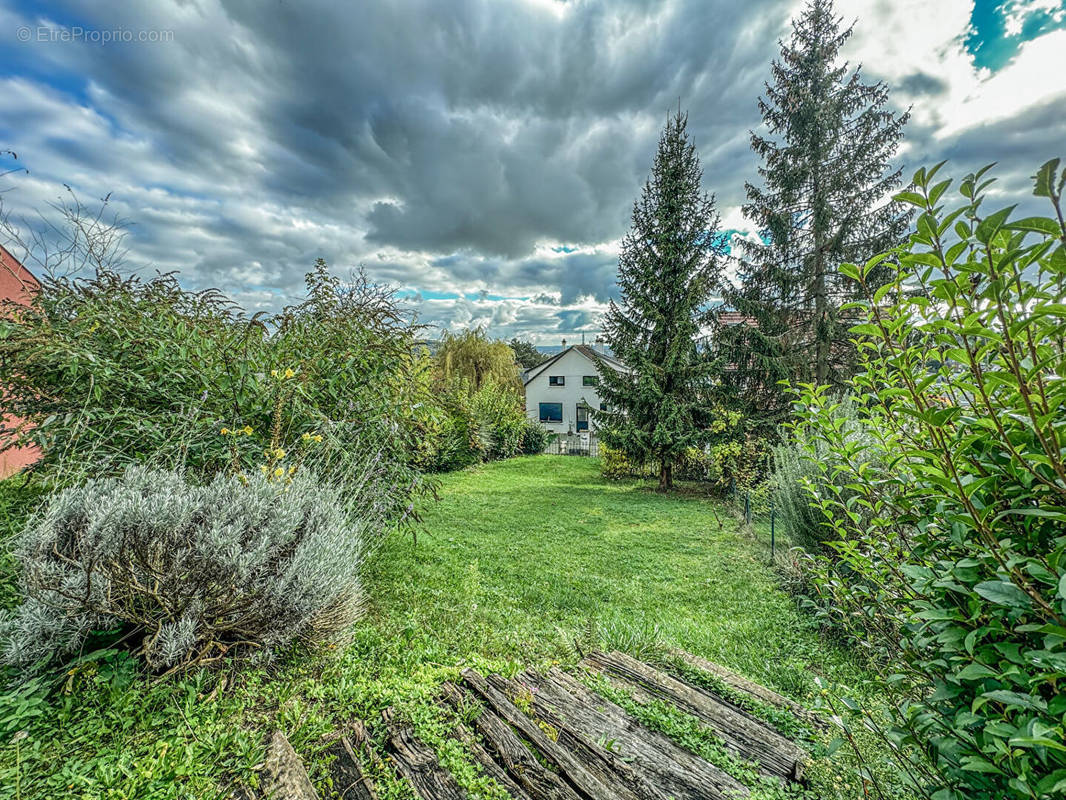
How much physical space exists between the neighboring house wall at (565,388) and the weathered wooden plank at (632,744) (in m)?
21.9

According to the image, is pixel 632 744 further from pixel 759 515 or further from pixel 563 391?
pixel 563 391

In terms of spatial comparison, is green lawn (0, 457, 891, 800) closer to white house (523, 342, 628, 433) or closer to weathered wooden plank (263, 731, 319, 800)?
weathered wooden plank (263, 731, 319, 800)

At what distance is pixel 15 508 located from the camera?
10.4 feet

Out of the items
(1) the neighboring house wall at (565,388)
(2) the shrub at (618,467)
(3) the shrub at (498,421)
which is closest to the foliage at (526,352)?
(1) the neighboring house wall at (565,388)

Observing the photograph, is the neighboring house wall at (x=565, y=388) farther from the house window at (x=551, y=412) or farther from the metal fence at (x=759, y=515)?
the metal fence at (x=759, y=515)

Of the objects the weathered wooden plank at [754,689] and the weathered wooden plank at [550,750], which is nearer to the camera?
the weathered wooden plank at [550,750]

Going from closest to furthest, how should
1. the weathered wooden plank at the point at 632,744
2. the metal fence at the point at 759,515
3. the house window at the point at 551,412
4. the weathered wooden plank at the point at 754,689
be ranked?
1. the weathered wooden plank at the point at 632,744
2. the weathered wooden plank at the point at 754,689
3. the metal fence at the point at 759,515
4. the house window at the point at 551,412

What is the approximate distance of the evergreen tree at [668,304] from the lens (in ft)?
32.3

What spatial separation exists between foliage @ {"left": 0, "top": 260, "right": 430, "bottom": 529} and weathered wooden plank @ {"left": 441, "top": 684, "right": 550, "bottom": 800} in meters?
2.13

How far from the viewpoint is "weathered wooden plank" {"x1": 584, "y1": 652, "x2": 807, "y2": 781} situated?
168 centimetres

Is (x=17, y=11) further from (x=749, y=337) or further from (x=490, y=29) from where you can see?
(x=749, y=337)

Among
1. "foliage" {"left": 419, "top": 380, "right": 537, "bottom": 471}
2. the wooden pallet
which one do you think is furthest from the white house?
the wooden pallet

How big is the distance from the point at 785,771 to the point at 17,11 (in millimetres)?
7269

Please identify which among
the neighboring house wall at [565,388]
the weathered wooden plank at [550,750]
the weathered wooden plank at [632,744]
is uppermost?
the neighboring house wall at [565,388]
